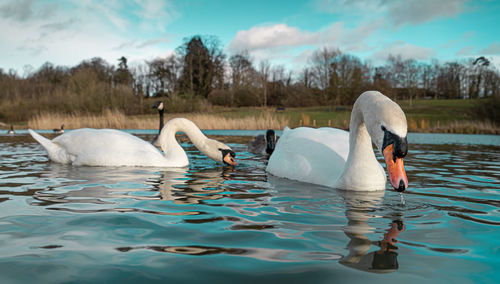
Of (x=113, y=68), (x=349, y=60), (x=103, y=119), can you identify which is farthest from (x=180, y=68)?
(x=103, y=119)

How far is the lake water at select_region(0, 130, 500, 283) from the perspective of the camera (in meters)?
1.89

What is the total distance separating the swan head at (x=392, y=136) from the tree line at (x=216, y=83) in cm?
2167

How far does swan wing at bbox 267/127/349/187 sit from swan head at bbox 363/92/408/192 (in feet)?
4.00

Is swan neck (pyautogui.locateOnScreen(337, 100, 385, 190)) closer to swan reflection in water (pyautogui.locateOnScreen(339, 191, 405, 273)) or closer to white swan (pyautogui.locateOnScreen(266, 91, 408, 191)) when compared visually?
white swan (pyautogui.locateOnScreen(266, 91, 408, 191))

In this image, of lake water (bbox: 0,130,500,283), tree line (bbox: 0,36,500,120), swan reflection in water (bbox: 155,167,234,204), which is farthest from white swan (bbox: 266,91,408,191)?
tree line (bbox: 0,36,500,120)

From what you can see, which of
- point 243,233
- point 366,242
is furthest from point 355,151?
point 243,233

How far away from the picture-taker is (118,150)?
580cm

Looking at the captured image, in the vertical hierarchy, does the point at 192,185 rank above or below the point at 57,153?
below

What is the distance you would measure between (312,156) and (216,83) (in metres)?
50.2

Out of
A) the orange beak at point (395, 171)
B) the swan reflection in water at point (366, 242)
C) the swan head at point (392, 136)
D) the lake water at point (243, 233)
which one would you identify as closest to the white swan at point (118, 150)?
the lake water at point (243, 233)

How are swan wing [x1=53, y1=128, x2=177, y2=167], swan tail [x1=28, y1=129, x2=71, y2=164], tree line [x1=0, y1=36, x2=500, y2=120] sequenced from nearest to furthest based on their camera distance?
swan wing [x1=53, y1=128, x2=177, y2=167], swan tail [x1=28, y1=129, x2=71, y2=164], tree line [x1=0, y1=36, x2=500, y2=120]

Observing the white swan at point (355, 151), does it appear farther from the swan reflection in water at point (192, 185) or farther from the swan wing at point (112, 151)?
the swan wing at point (112, 151)

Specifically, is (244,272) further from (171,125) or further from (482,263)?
(171,125)

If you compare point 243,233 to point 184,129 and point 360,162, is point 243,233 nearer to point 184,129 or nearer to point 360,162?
point 360,162
